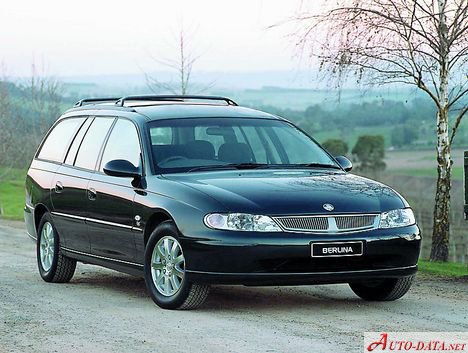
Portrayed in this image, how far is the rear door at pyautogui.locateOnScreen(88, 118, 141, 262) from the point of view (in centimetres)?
1037

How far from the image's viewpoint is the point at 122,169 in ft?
33.7

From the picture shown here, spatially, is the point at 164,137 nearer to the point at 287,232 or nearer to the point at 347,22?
the point at 287,232

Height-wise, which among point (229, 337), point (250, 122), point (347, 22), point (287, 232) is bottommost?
point (229, 337)

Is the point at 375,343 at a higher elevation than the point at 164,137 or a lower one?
lower

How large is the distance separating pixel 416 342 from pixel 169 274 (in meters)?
2.50

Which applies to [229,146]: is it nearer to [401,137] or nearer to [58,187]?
[58,187]

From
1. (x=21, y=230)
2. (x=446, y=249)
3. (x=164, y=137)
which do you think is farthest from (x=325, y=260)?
(x=21, y=230)

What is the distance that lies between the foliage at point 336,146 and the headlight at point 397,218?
118 metres

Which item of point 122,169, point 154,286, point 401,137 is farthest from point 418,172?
point 154,286

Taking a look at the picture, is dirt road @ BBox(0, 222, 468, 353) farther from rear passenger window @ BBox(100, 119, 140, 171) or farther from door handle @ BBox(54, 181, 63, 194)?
rear passenger window @ BBox(100, 119, 140, 171)

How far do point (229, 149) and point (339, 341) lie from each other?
3.10 m

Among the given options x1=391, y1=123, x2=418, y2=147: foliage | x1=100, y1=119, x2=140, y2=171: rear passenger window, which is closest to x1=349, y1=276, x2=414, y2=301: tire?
x1=100, y1=119, x2=140, y2=171: rear passenger window

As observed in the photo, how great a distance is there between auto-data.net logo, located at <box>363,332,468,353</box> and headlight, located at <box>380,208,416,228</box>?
141 cm

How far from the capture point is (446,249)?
17422mm
